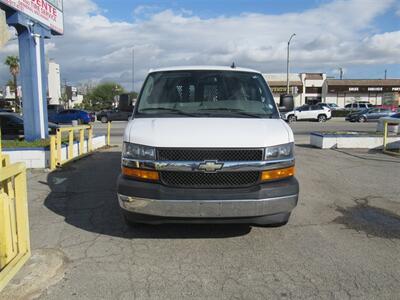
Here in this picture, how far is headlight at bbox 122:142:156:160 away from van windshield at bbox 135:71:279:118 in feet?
2.54

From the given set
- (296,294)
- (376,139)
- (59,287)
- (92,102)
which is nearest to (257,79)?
(296,294)

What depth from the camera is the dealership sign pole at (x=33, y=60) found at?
11.2 m

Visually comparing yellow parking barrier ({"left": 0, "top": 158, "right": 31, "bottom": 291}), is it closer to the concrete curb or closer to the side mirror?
the concrete curb

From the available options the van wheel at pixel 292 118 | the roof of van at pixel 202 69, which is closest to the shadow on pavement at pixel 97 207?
the roof of van at pixel 202 69

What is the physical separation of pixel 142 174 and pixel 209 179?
2.38ft

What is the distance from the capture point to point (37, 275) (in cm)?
393

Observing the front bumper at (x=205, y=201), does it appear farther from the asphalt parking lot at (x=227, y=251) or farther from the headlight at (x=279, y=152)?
the asphalt parking lot at (x=227, y=251)

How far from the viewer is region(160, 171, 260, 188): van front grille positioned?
4.45 m

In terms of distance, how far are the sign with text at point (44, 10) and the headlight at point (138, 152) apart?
24.6 ft

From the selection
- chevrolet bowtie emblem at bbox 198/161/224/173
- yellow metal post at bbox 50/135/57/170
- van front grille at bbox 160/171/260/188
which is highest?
chevrolet bowtie emblem at bbox 198/161/224/173

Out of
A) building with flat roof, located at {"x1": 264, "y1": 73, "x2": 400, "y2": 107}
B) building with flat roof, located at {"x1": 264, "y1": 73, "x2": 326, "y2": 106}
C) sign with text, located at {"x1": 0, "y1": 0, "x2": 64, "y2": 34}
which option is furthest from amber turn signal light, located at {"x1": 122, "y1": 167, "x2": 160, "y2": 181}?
building with flat roof, located at {"x1": 264, "y1": 73, "x2": 326, "y2": 106}

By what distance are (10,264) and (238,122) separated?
2.77m

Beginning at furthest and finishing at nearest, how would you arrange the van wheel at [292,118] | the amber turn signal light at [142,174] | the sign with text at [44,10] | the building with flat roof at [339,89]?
the building with flat roof at [339,89]
the van wheel at [292,118]
the sign with text at [44,10]
the amber turn signal light at [142,174]

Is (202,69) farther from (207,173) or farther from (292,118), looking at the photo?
(292,118)
